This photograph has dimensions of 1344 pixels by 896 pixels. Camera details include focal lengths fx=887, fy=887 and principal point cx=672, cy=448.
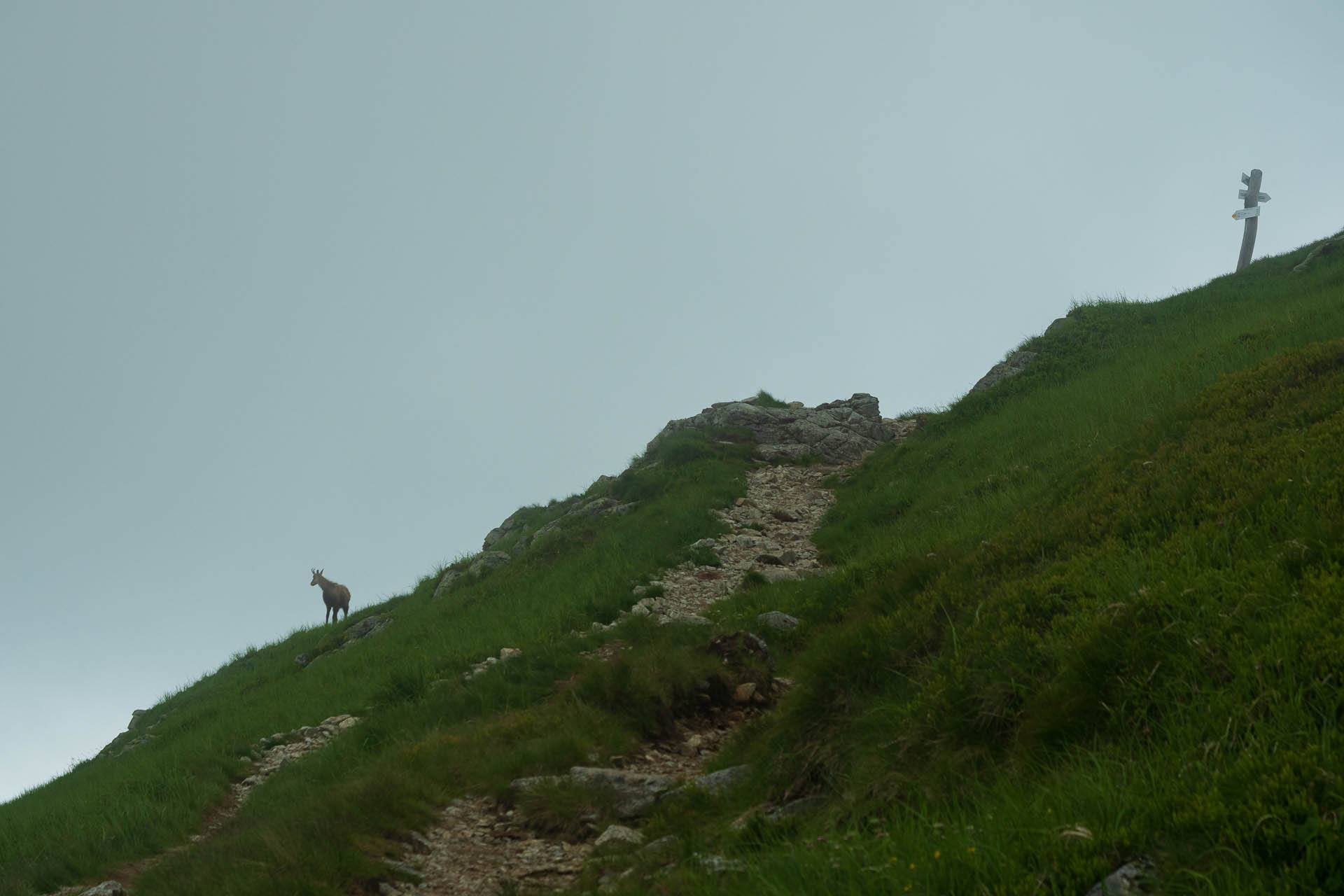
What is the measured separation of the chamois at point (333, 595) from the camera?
37969 millimetres

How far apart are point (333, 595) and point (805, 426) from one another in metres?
22.3

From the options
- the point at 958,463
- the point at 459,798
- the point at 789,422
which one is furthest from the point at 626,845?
the point at 789,422

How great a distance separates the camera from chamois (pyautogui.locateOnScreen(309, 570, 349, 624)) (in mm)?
37969

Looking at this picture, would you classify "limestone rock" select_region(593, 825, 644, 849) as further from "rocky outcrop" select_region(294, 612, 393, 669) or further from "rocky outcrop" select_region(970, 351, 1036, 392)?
"rocky outcrop" select_region(970, 351, 1036, 392)

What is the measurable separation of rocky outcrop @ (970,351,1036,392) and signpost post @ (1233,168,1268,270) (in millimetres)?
15378

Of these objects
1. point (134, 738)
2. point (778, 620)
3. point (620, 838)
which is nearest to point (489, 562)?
point (134, 738)

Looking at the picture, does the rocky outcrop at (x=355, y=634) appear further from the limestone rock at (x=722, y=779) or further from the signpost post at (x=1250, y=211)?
the signpost post at (x=1250, y=211)

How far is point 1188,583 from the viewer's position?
6098 millimetres

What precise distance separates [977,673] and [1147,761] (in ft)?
5.95

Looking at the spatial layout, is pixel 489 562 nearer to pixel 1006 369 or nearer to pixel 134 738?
pixel 134 738

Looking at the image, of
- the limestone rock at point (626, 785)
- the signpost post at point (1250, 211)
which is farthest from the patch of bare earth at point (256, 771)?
the signpost post at point (1250, 211)

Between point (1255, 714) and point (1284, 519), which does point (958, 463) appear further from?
point (1255, 714)

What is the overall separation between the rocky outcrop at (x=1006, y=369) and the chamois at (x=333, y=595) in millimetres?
27040

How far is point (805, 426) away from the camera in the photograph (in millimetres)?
28141
